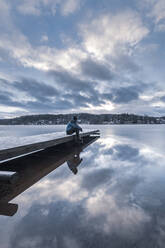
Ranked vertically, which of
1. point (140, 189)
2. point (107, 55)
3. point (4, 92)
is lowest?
point (140, 189)

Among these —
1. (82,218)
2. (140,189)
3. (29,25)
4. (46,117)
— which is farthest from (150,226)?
(46,117)

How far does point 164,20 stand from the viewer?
8.52 metres

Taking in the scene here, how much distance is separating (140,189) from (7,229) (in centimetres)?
223

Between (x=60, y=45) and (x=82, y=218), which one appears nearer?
(x=82, y=218)

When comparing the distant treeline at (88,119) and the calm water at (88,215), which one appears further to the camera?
the distant treeline at (88,119)

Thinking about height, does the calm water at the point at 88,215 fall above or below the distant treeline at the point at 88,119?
below

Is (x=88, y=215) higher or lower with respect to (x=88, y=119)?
lower

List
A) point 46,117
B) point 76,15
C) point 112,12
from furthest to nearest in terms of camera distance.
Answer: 1. point 46,117
2. point 76,15
3. point 112,12

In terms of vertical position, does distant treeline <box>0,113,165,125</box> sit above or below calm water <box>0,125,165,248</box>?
above

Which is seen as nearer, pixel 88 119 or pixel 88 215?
pixel 88 215

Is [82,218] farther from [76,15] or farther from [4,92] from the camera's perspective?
[4,92]

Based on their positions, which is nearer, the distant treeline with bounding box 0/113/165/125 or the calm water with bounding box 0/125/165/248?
the calm water with bounding box 0/125/165/248

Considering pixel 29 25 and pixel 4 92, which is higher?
pixel 4 92

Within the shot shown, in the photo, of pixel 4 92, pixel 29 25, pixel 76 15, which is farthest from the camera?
pixel 4 92
